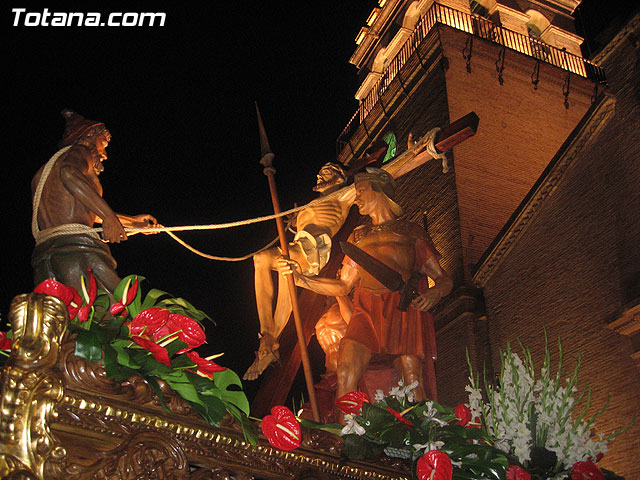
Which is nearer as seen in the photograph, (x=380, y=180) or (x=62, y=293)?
(x=62, y=293)

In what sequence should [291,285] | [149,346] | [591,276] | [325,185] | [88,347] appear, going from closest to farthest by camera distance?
[88,347] → [149,346] → [291,285] → [325,185] → [591,276]

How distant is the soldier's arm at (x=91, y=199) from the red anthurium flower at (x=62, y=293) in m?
1.88

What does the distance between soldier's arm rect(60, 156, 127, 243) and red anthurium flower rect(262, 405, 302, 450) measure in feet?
7.26

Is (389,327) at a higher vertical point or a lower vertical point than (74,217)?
higher

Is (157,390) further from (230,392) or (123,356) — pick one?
(230,392)

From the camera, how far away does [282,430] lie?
A: 3.34m

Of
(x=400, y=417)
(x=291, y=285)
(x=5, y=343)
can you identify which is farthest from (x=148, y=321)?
(x=291, y=285)

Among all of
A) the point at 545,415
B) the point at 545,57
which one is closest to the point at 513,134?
the point at 545,57

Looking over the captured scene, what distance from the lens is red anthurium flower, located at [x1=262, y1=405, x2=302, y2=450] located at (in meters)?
3.30

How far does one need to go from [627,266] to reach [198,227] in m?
7.62

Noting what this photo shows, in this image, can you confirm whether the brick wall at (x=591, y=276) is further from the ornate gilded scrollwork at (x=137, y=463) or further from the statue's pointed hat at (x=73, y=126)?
the ornate gilded scrollwork at (x=137, y=463)

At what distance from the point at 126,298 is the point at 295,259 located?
4839mm

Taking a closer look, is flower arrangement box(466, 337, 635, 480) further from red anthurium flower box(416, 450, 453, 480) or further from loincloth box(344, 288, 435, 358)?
loincloth box(344, 288, 435, 358)

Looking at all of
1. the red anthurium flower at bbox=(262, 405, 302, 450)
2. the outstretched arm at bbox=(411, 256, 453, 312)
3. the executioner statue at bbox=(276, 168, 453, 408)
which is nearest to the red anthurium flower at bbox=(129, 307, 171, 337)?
the red anthurium flower at bbox=(262, 405, 302, 450)
